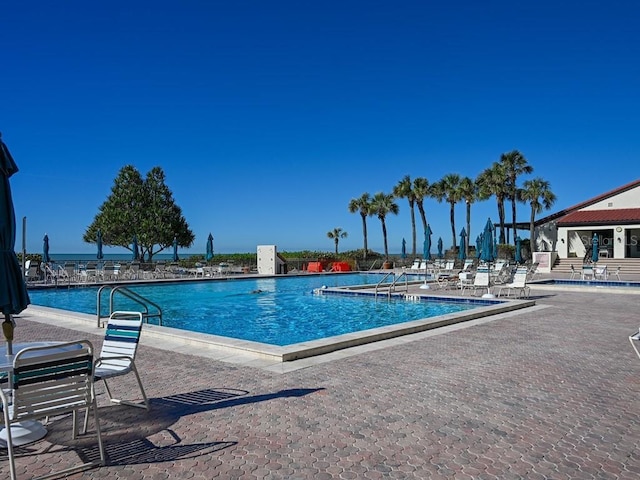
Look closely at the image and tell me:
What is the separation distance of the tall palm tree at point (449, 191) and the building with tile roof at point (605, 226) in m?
9.02

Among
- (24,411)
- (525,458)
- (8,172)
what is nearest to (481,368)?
(525,458)

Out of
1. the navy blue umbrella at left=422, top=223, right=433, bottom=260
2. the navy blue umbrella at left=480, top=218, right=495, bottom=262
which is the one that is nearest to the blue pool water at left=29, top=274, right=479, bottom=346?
the navy blue umbrella at left=480, top=218, right=495, bottom=262

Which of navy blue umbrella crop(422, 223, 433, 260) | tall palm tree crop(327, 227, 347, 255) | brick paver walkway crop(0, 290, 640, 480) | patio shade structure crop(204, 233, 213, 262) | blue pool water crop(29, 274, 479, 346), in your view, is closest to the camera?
brick paver walkway crop(0, 290, 640, 480)

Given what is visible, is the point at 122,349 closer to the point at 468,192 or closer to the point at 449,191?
the point at 468,192

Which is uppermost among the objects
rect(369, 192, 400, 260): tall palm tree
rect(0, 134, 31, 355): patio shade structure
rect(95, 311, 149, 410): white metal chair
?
rect(369, 192, 400, 260): tall palm tree

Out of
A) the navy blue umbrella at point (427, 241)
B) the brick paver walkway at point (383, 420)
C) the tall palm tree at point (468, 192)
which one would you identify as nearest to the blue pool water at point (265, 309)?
the brick paver walkway at point (383, 420)

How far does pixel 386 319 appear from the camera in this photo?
13.4 meters

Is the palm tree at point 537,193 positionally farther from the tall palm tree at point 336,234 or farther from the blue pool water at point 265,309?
the blue pool water at point 265,309

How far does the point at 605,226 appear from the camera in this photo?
33906 mm

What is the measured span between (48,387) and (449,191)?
4479cm

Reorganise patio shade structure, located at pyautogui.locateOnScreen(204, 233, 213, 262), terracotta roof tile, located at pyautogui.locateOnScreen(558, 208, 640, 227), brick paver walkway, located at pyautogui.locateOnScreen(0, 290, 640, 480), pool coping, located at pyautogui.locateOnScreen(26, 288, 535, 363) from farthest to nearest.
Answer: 1. terracotta roof tile, located at pyautogui.locateOnScreen(558, 208, 640, 227)
2. patio shade structure, located at pyautogui.locateOnScreen(204, 233, 213, 262)
3. pool coping, located at pyautogui.locateOnScreen(26, 288, 535, 363)
4. brick paver walkway, located at pyautogui.locateOnScreen(0, 290, 640, 480)

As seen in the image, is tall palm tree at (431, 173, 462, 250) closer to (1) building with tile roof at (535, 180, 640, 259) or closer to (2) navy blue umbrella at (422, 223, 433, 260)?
(1) building with tile roof at (535, 180, 640, 259)

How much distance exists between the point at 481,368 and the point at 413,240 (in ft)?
133

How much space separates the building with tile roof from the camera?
33.4 metres
